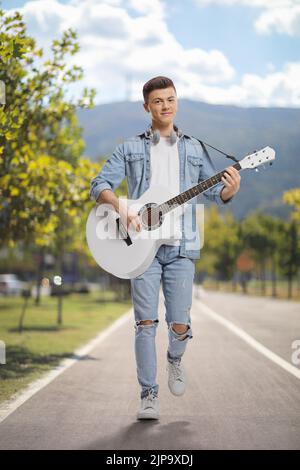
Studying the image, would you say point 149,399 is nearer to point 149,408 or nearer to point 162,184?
point 149,408

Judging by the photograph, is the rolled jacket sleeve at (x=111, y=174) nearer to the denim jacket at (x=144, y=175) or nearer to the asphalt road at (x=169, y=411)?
the denim jacket at (x=144, y=175)

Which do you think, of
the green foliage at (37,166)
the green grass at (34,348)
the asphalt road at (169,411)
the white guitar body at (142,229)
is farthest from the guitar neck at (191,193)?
the green foliage at (37,166)

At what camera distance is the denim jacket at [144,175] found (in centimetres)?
580

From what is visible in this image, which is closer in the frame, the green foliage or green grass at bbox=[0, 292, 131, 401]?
green grass at bbox=[0, 292, 131, 401]

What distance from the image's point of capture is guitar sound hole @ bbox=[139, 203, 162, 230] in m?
5.72

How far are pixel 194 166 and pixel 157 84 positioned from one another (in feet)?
2.15

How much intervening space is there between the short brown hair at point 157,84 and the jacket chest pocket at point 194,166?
1.74 feet

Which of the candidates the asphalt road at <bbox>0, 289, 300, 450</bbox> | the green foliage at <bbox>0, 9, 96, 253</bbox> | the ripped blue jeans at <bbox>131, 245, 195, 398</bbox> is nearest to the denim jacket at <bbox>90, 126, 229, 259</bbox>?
the ripped blue jeans at <bbox>131, 245, 195, 398</bbox>

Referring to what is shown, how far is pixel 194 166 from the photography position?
599cm

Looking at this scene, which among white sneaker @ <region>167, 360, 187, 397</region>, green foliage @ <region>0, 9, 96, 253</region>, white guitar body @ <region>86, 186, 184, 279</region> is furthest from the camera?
green foliage @ <region>0, 9, 96, 253</region>

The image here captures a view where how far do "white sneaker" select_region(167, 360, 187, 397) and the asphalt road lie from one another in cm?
19

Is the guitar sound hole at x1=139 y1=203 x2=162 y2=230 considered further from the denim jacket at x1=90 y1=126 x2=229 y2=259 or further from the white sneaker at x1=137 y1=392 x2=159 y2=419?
the white sneaker at x1=137 y1=392 x2=159 y2=419

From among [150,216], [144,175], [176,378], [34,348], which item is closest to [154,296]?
[150,216]

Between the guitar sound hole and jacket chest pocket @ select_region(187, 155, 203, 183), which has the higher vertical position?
jacket chest pocket @ select_region(187, 155, 203, 183)
